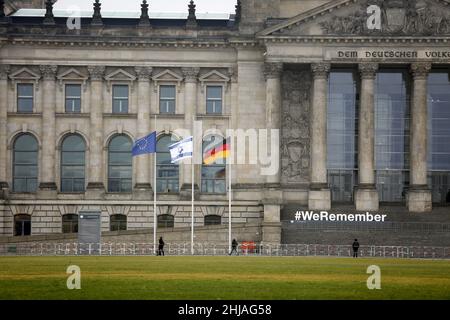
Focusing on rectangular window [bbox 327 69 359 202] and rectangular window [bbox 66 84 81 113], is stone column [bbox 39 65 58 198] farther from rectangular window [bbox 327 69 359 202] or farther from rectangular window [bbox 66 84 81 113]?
rectangular window [bbox 327 69 359 202]

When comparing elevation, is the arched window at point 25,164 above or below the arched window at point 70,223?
above

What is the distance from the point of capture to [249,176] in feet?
388

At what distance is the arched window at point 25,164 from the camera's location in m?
120

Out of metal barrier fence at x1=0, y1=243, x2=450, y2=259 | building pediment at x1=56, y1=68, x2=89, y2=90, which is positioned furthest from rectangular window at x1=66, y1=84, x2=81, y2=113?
metal barrier fence at x1=0, y1=243, x2=450, y2=259

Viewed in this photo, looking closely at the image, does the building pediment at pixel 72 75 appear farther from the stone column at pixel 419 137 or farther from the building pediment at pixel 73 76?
the stone column at pixel 419 137

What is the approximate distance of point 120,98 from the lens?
121m

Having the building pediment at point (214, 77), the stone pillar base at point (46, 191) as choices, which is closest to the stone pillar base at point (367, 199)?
the building pediment at point (214, 77)

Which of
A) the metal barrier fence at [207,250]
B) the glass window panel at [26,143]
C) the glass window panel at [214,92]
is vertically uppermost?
the glass window panel at [214,92]

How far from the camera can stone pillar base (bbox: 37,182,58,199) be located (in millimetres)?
118562

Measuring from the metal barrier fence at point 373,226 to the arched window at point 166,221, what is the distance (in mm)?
13548

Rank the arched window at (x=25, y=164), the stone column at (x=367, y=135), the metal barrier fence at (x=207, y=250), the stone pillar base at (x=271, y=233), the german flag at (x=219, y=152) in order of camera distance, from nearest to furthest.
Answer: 1. the metal barrier fence at (x=207, y=250)
2. the german flag at (x=219, y=152)
3. the stone pillar base at (x=271, y=233)
4. the stone column at (x=367, y=135)
5. the arched window at (x=25, y=164)

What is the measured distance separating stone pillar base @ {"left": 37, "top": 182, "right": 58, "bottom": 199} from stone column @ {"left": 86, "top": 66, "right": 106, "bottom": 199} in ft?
12.2

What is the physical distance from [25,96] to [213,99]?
18763 mm

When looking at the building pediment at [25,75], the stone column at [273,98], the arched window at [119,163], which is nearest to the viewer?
the stone column at [273,98]
